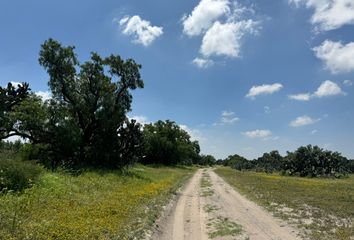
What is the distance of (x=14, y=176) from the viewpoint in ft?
59.0

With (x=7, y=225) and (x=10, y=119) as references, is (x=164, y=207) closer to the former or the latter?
(x=7, y=225)

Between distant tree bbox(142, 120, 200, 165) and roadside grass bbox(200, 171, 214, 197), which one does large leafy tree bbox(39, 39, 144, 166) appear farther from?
distant tree bbox(142, 120, 200, 165)

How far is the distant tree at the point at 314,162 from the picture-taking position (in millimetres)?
79000

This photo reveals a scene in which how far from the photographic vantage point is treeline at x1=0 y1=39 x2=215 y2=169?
3875cm

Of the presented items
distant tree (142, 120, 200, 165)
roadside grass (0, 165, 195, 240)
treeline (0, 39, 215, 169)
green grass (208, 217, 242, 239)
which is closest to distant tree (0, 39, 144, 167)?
treeline (0, 39, 215, 169)

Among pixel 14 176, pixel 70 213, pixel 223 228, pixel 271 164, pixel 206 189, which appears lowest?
pixel 223 228

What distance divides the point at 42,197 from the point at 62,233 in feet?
20.2

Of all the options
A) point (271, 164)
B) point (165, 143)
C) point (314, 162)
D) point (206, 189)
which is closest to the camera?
point (206, 189)

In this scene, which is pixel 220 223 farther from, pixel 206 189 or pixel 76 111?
pixel 76 111

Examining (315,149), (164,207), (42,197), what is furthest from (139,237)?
(315,149)

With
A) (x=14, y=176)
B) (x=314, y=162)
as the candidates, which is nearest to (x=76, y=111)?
(x=14, y=176)

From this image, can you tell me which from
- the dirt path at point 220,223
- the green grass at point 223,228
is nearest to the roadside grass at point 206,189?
the dirt path at point 220,223

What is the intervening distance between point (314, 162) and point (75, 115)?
55.1 metres

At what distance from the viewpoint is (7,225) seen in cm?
1125
